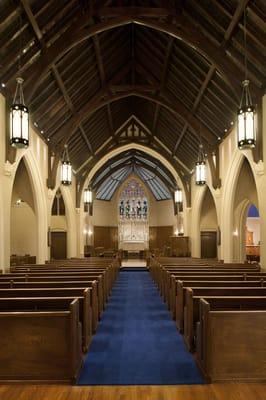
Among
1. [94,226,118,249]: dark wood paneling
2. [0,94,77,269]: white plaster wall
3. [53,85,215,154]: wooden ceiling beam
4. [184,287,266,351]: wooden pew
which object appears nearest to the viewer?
[184,287,266,351]: wooden pew

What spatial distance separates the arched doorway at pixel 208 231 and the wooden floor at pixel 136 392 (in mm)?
15567

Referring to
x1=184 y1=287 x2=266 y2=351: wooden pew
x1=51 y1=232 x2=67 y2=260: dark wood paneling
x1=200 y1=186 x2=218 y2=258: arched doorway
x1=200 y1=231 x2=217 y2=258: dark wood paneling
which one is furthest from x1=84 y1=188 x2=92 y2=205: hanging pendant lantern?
x1=184 y1=287 x2=266 y2=351: wooden pew

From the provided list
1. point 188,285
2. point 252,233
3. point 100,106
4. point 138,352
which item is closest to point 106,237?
point 252,233

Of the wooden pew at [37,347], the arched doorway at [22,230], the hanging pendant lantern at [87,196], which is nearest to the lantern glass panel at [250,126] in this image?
the wooden pew at [37,347]

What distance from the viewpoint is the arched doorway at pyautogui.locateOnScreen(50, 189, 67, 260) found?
63.7 ft

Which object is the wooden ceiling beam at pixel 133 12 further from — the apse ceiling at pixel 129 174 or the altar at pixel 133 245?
the altar at pixel 133 245

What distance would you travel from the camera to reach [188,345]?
461 cm

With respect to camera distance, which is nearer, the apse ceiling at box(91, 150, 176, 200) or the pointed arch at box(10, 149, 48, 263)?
the pointed arch at box(10, 149, 48, 263)

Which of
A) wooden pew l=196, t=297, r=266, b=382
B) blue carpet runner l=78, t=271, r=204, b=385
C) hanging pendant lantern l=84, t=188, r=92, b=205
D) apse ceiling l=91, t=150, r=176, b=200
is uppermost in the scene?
apse ceiling l=91, t=150, r=176, b=200

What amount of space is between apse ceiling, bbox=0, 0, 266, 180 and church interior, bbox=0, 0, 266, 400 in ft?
0.15

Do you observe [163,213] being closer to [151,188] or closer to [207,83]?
[151,188]

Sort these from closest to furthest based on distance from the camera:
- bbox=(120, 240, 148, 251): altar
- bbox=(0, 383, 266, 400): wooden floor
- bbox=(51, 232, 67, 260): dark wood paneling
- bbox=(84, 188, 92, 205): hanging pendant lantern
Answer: bbox=(0, 383, 266, 400): wooden floor < bbox=(84, 188, 92, 205): hanging pendant lantern < bbox=(51, 232, 67, 260): dark wood paneling < bbox=(120, 240, 148, 251): altar

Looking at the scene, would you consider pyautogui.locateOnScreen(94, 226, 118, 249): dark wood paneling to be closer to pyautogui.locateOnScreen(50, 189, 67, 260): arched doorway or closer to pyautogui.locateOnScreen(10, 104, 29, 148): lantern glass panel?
pyautogui.locateOnScreen(50, 189, 67, 260): arched doorway

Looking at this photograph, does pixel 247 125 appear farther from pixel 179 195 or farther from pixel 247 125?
pixel 179 195
